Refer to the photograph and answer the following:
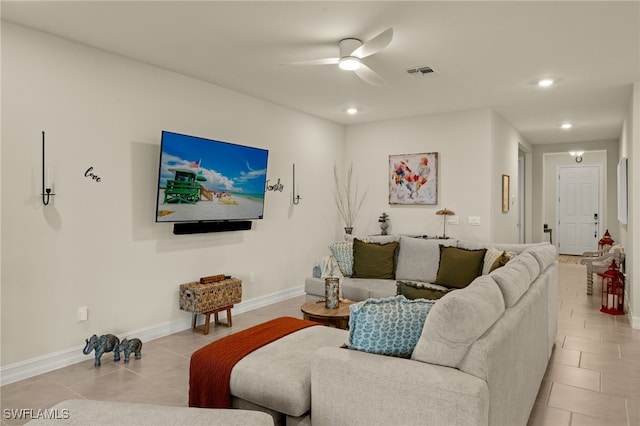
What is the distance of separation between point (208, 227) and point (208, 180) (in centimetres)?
52

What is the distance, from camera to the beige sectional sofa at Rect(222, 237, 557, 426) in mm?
1557

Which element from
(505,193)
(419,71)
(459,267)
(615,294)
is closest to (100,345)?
(459,267)

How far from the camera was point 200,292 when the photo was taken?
3.99m

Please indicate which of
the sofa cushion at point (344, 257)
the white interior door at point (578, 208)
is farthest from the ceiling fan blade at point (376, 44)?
the white interior door at point (578, 208)

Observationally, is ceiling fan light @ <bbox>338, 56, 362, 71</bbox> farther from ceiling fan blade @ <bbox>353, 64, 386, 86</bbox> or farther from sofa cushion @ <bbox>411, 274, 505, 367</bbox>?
sofa cushion @ <bbox>411, 274, 505, 367</bbox>

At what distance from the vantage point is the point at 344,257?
4.77 m

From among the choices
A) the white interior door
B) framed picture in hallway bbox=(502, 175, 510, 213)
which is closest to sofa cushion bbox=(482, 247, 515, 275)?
framed picture in hallway bbox=(502, 175, 510, 213)

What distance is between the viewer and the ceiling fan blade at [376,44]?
278 centimetres

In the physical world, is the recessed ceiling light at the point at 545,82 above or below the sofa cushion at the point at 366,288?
above

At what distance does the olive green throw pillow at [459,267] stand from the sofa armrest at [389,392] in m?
2.55

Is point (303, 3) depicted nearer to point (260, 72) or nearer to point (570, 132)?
point (260, 72)

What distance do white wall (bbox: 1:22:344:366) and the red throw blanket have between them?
67.8 inches

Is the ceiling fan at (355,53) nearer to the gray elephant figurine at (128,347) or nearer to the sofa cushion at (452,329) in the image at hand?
the sofa cushion at (452,329)

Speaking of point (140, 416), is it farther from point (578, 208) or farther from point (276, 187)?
point (578, 208)
